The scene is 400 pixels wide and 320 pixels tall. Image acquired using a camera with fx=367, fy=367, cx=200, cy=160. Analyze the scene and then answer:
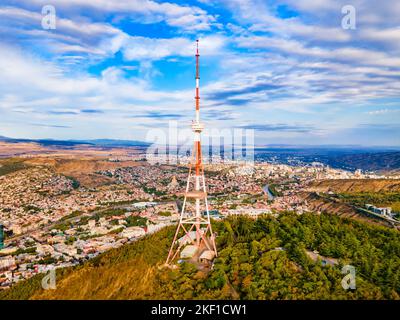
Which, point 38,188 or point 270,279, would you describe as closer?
point 270,279

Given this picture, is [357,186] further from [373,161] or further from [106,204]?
[373,161]

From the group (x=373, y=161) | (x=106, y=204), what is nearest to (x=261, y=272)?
(x=106, y=204)

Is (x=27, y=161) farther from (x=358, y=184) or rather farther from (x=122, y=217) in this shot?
(x=358, y=184)

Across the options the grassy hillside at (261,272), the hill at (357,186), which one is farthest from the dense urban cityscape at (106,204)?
the grassy hillside at (261,272)

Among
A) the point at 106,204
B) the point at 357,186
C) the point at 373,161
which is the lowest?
the point at 106,204

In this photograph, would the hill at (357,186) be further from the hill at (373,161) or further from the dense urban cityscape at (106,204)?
the hill at (373,161)

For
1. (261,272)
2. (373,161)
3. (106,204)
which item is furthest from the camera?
(373,161)

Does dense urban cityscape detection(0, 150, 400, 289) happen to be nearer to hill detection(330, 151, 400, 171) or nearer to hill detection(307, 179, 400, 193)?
hill detection(307, 179, 400, 193)
